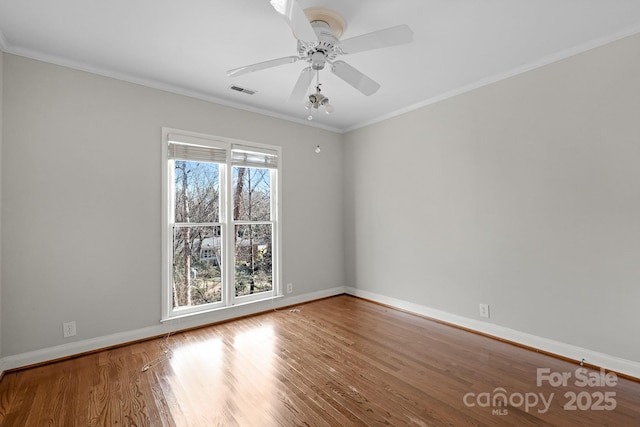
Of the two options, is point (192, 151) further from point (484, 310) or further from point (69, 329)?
point (484, 310)

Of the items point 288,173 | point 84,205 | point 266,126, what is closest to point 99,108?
point 84,205

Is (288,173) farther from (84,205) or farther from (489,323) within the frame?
(489,323)

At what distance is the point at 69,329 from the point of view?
2.76 m

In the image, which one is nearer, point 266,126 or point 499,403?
point 499,403

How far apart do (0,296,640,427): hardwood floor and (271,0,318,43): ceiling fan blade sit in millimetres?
2378

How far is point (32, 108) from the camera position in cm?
265

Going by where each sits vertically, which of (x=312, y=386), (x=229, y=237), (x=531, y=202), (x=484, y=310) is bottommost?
(x=312, y=386)

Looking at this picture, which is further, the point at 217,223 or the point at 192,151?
the point at 217,223

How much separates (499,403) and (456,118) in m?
2.88

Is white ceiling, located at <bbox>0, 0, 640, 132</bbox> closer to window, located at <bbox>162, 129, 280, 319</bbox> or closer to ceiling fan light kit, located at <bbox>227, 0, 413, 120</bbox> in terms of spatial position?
ceiling fan light kit, located at <bbox>227, 0, 413, 120</bbox>

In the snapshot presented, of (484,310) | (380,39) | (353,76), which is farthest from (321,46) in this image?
(484,310)

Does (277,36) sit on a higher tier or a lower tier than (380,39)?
higher

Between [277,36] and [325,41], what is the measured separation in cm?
59

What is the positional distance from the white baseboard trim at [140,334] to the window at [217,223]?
100 millimetres
